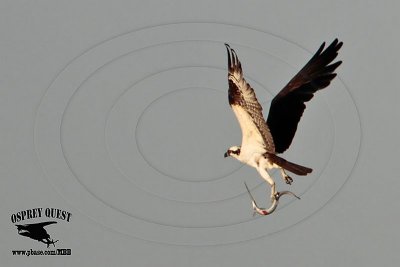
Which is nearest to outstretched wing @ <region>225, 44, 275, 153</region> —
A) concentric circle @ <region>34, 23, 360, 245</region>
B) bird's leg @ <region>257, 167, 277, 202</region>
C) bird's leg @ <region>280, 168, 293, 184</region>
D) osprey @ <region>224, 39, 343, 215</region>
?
osprey @ <region>224, 39, 343, 215</region>

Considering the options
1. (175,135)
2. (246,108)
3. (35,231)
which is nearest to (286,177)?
(246,108)

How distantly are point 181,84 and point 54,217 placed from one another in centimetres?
206

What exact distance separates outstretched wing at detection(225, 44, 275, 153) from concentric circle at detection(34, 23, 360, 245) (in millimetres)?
1598

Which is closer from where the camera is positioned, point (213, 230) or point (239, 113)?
point (239, 113)

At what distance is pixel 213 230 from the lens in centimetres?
1377

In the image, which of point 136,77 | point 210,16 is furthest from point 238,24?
point 136,77

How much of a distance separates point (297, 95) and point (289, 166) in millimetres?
909

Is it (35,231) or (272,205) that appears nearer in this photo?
(272,205)

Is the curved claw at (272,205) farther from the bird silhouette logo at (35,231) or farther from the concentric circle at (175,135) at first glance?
the bird silhouette logo at (35,231)

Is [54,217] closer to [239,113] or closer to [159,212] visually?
[159,212]

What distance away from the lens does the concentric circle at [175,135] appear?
44.8 ft

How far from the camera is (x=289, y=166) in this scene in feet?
37.8

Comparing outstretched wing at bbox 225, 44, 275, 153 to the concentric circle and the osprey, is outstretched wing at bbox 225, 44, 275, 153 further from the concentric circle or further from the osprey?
the concentric circle

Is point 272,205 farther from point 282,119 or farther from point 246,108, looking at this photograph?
point 246,108
